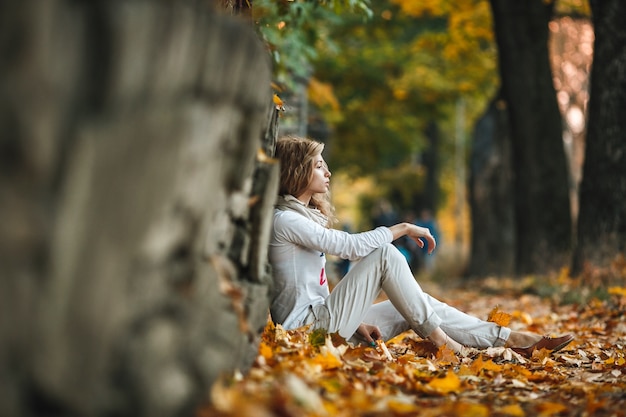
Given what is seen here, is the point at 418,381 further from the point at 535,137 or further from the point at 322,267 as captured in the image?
the point at 535,137

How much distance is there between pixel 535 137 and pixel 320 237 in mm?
9058

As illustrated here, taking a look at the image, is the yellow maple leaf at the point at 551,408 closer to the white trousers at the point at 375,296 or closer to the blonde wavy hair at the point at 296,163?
the white trousers at the point at 375,296

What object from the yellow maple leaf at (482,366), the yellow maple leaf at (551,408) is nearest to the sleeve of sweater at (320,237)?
the yellow maple leaf at (482,366)

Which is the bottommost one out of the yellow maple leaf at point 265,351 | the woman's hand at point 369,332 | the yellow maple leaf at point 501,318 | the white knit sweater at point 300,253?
the woman's hand at point 369,332

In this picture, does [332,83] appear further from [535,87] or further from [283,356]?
[283,356]

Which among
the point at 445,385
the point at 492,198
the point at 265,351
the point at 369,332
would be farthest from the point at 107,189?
the point at 492,198

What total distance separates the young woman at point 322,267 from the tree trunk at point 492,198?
44.4 feet

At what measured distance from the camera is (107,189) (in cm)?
235

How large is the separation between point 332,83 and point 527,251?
41.8 ft

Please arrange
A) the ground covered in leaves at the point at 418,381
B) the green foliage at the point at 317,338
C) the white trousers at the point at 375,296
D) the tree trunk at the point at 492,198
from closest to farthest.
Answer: the ground covered in leaves at the point at 418,381 → the green foliage at the point at 317,338 → the white trousers at the point at 375,296 → the tree trunk at the point at 492,198

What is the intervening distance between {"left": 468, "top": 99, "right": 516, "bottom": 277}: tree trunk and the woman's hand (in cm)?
1332

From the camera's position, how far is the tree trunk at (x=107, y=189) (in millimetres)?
2225

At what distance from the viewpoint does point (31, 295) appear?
2.29 m

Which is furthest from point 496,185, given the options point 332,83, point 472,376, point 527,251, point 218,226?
point 218,226
